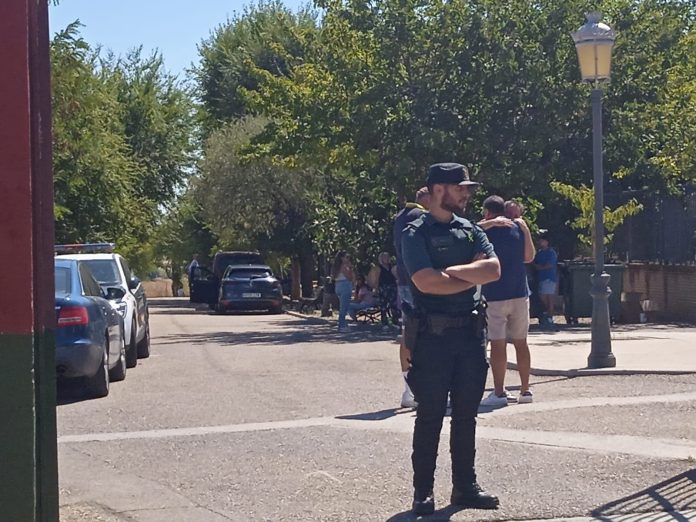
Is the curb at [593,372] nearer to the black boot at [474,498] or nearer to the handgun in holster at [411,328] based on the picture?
the black boot at [474,498]

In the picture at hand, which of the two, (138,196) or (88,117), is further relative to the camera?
(138,196)

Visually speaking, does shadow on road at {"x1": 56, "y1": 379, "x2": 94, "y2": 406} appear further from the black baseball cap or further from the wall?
the wall

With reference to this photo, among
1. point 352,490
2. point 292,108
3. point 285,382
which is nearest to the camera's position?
point 352,490

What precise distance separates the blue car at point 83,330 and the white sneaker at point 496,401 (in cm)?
387

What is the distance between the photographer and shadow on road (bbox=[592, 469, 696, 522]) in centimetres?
679

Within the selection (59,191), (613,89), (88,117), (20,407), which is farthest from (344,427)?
(59,191)

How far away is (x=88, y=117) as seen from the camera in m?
29.7

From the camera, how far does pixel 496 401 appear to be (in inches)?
427

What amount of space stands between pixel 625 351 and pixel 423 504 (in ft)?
30.0

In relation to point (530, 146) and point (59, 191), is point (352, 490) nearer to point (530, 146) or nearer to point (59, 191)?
point (530, 146)

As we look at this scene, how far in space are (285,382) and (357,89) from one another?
1066 centimetres

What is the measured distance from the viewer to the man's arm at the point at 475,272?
675 cm

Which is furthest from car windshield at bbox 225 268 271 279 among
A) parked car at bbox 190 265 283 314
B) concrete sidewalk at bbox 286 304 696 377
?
concrete sidewalk at bbox 286 304 696 377

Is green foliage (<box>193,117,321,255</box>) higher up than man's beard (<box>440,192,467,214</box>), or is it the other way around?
green foliage (<box>193,117,321,255</box>)
